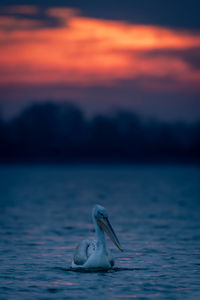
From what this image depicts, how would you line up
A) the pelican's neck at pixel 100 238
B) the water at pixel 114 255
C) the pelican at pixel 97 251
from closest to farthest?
the water at pixel 114 255
the pelican at pixel 97 251
the pelican's neck at pixel 100 238

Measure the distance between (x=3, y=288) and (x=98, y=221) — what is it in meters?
2.61

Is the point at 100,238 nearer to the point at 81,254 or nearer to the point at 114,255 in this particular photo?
the point at 81,254

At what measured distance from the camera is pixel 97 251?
12.3 m

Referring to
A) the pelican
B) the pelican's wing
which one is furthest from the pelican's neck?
the pelican's wing

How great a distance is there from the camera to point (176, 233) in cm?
1867

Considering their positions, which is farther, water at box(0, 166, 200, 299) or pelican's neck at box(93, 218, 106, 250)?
pelican's neck at box(93, 218, 106, 250)

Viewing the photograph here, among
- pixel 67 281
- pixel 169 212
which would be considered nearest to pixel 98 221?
pixel 67 281

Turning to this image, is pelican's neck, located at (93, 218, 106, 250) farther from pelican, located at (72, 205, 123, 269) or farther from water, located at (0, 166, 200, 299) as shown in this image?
water, located at (0, 166, 200, 299)

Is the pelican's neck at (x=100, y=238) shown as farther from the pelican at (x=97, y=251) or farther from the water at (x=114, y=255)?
the water at (x=114, y=255)

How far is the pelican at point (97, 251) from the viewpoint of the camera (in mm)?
12163

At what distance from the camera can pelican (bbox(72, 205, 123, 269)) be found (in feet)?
39.9

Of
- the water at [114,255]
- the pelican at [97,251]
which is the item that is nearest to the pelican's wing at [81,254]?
the pelican at [97,251]

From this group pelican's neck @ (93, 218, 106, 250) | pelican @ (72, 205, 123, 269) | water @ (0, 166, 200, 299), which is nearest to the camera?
water @ (0, 166, 200, 299)

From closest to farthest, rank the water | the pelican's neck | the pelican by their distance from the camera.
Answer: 1. the water
2. the pelican
3. the pelican's neck
